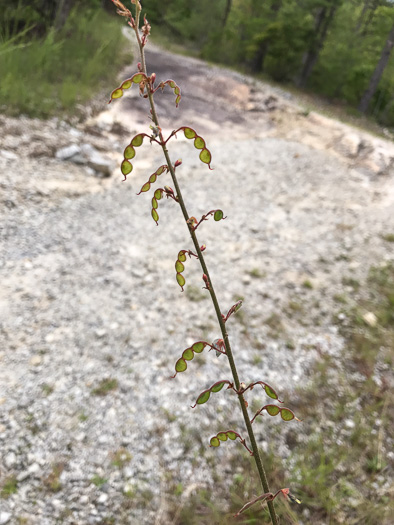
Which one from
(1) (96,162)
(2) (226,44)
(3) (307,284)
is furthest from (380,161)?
(2) (226,44)

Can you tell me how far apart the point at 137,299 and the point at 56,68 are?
Answer: 21.7ft

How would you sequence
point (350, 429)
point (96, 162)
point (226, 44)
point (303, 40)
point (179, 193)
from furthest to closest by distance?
1. point (226, 44)
2. point (303, 40)
3. point (96, 162)
4. point (350, 429)
5. point (179, 193)

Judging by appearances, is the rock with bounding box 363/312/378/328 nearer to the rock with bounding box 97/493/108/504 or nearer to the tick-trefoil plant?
the rock with bounding box 97/493/108/504

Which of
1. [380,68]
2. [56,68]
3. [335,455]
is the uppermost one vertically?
[380,68]

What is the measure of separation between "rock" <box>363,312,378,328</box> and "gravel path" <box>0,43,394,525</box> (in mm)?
419

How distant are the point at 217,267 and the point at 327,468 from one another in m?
2.86

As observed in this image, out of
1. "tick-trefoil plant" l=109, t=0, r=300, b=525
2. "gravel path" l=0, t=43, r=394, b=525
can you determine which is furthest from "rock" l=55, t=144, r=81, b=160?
A: "tick-trefoil plant" l=109, t=0, r=300, b=525

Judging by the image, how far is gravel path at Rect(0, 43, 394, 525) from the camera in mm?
2908

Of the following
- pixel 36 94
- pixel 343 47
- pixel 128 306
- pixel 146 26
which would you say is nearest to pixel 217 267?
pixel 128 306

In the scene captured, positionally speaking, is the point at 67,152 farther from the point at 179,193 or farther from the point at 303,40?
the point at 303,40

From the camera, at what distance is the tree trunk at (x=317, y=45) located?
59.3 feet

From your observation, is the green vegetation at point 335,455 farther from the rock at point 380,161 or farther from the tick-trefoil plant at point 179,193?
the rock at point 380,161

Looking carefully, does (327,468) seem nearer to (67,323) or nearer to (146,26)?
(67,323)

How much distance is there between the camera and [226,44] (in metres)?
19.3
